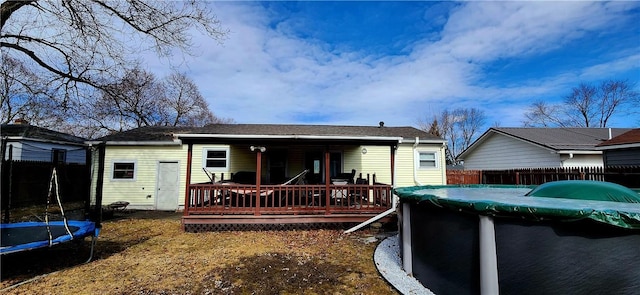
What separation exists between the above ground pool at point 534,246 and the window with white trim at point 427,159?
8211 millimetres

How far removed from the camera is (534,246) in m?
2.57

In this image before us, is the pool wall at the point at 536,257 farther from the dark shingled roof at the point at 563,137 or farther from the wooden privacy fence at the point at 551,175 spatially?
the dark shingled roof at the point at 563,137

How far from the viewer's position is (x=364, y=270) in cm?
448

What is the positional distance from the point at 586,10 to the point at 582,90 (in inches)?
1286

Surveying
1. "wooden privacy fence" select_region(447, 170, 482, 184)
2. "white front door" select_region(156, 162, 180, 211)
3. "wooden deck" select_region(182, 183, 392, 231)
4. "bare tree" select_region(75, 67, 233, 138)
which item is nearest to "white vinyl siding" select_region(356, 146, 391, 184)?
"wooden deck" select_region(182, 183, 392, 231)

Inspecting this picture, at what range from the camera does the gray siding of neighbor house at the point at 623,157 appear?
941 centimetres

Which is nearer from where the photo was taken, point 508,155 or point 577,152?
point 577,152

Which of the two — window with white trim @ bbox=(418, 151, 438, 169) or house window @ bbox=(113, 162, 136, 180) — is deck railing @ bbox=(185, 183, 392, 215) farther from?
house window @ bbox=(113, 162, 136, 180)

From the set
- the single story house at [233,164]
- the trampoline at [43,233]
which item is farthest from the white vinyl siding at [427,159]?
the trampoline at [43,233]

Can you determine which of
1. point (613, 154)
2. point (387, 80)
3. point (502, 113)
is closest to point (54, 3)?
point (387, 80)

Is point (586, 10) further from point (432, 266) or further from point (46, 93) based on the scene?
point (46, 93)

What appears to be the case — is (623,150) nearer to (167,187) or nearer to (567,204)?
(567,204)

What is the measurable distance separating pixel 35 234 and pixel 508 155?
57.6 ft

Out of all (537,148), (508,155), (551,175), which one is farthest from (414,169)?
(508,155)
